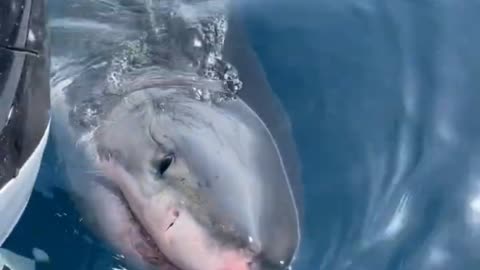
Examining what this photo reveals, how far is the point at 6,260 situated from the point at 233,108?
2.61 ft

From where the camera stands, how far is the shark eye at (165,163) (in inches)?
98.0

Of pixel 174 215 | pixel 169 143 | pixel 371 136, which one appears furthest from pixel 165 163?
pixel 371 136

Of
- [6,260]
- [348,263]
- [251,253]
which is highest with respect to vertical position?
[251,253]

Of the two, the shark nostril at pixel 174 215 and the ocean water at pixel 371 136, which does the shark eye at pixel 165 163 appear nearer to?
the shark nostril at pixel 174 215

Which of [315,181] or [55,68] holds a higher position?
[55,68]

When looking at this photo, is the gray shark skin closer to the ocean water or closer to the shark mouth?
the shark mouth

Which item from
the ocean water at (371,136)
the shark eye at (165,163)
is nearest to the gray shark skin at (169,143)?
the shark eye at (165,163)

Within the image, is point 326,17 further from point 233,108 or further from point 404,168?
point 233,108

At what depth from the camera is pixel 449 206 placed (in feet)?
11.0

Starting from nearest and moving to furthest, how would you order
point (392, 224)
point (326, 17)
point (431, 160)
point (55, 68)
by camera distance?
point (55, 68), point (392, 224), point (431, 160), point (326, 17)

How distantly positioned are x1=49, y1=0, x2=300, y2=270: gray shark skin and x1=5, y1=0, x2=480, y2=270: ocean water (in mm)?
187

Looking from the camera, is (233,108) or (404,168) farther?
(404,168)

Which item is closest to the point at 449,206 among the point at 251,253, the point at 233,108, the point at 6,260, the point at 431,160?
the point at 431,160

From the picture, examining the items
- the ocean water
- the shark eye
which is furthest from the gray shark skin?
the ocean water
